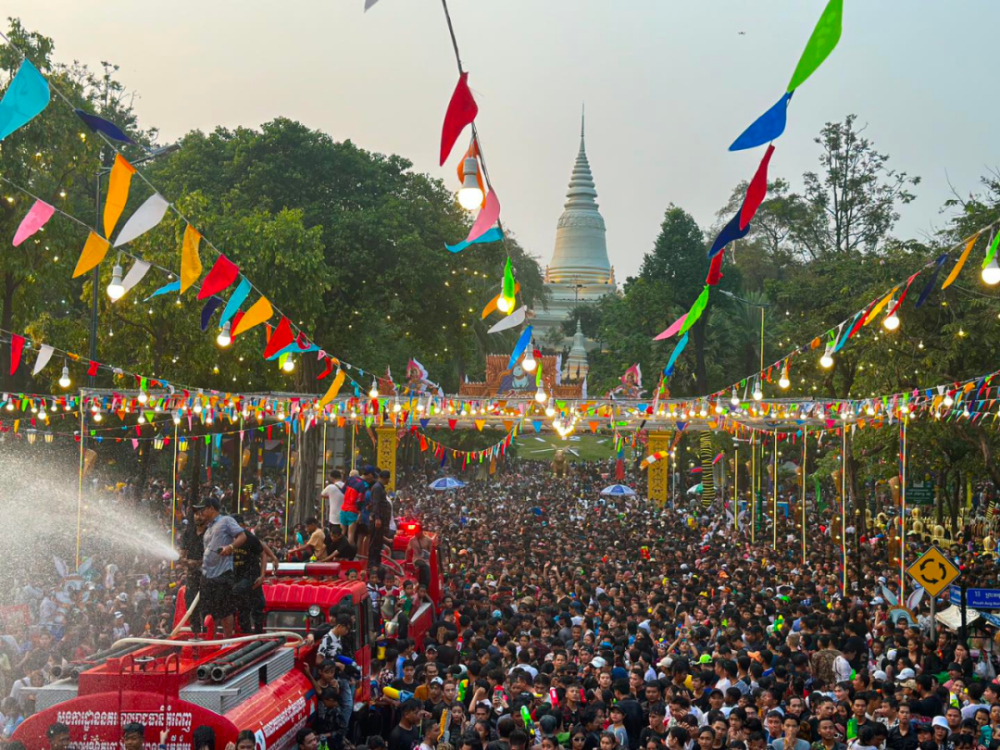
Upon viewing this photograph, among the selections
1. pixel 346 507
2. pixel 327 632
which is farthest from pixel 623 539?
pixel 327 632

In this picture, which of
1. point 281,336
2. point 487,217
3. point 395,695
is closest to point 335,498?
point 281,336

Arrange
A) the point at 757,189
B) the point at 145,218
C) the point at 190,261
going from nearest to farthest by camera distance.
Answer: the point at 757,189
the point at 145,218
the point at 190,261

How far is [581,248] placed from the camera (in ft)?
440

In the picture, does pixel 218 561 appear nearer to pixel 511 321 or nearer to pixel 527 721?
pixel 527 721

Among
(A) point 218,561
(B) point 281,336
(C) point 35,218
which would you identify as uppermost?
(C) point 35,218

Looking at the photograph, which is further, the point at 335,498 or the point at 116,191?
A: the point at 335,498

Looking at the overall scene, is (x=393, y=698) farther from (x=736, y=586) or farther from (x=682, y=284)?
(x=682, y=284)

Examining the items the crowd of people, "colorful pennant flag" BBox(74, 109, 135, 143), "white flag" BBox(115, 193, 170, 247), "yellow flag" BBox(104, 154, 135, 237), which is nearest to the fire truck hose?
the crowd of people

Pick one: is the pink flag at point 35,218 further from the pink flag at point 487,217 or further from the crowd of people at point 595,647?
the pink flag at point 487,217

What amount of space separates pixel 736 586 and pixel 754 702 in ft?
38.4

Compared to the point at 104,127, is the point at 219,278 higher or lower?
lower

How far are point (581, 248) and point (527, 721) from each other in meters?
126

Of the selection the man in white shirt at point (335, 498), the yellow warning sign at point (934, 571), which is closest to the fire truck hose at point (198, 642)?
the man in white shirt at point (335, 498)

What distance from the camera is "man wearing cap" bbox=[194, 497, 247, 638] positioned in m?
11.1
